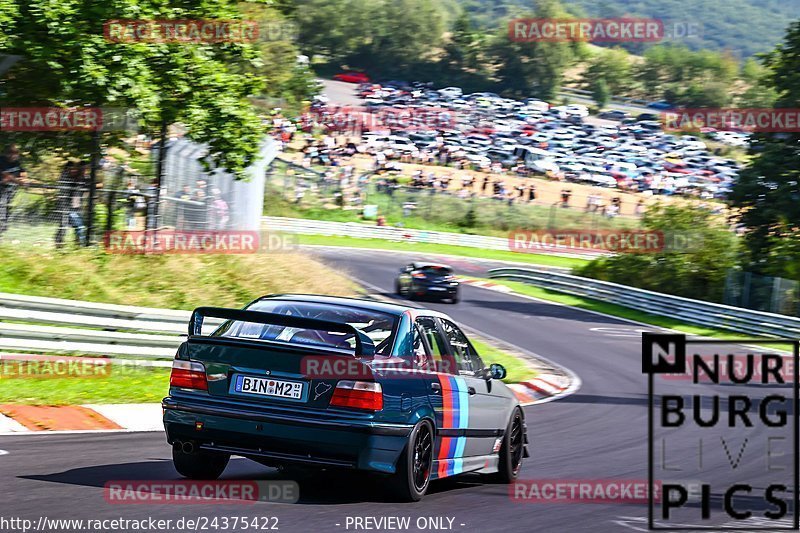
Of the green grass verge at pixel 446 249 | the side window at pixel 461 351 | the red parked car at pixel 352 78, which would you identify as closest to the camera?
the side window at pixel 461 351

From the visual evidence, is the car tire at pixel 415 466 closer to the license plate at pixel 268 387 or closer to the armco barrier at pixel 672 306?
the license plate at pixel 268 387

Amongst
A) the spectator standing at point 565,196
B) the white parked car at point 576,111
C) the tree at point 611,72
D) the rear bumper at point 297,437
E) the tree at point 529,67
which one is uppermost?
the tree at point 611,72

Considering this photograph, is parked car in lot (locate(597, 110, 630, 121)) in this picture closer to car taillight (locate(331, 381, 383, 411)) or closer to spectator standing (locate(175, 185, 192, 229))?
spectator standing (locate(175, 185, 192, 229))

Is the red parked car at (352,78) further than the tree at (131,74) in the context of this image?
Yes

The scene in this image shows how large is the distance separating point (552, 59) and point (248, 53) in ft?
339

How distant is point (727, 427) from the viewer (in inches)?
564

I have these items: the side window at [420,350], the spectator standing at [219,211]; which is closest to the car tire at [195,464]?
the side window at [420,350]

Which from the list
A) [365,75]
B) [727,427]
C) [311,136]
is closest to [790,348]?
[727,427]

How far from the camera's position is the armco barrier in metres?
30.3

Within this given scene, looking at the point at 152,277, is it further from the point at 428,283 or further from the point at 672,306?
the point at 672,306

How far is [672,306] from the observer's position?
3378 cm

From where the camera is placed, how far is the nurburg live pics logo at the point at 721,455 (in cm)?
731

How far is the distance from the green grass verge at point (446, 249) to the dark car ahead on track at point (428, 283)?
1602 centimetres

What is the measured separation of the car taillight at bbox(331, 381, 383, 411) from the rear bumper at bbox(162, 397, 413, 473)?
109mm
